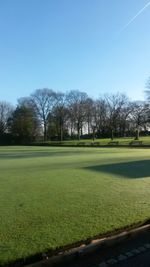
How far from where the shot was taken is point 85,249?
4.56 meters

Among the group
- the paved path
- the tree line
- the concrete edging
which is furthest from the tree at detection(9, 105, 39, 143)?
the paved path

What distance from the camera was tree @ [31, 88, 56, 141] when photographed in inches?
3253

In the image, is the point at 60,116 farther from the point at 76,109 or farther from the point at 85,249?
the point at 85,249

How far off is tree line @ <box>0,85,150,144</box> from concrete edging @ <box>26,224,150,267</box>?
242ft

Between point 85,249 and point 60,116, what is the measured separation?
77870 mm

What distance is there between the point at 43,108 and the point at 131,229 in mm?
78283

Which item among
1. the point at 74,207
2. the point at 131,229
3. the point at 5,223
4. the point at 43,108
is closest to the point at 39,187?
the point at 74,207

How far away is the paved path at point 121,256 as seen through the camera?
4266 mm

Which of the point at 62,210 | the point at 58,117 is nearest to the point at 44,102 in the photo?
the point at 58,117

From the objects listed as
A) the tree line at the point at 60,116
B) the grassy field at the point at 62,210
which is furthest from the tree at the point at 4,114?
the grassy field at the point at 62,210

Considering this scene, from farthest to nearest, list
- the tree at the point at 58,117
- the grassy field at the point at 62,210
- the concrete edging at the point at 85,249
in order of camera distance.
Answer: the tree at the point at 58,117
the grassy field at the point at 62,210
the concrete edging at the point at 85,249

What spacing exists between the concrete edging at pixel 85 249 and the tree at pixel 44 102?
77.8m

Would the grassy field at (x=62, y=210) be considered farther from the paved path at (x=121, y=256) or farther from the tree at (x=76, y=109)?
the tree at (x=76, y=109)

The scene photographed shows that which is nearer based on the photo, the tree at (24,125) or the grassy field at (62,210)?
the grassy field at (62,210)
